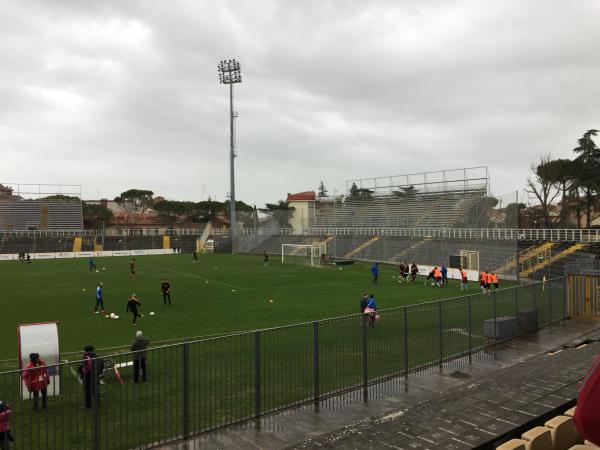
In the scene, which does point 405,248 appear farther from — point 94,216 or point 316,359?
point 94,216

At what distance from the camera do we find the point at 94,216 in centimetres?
9775

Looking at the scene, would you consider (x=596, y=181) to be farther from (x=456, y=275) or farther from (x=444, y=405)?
(x=444, y=405)

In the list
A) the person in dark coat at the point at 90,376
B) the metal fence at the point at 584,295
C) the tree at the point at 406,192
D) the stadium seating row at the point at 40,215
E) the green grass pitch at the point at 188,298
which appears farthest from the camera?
the stadium seating row at the point at 40,215

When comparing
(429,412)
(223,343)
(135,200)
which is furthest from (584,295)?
(135,200)

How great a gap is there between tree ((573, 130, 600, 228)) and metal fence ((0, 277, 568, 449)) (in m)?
43.7

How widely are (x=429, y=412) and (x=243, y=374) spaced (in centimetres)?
420

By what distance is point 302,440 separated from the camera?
732 centimetres

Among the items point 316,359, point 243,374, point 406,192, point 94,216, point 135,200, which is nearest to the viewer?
point 316,359

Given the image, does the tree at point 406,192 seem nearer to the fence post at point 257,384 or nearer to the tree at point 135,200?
the fence post at point 257,384

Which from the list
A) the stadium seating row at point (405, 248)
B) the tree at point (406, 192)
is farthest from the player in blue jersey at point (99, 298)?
the tree at point (406, 192)

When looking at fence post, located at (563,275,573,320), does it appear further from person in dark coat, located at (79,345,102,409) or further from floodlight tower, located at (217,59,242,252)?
floodlight tower, located at (217,59,242,252)

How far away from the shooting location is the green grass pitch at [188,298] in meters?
16.6

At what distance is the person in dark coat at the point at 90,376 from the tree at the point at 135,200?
378ft

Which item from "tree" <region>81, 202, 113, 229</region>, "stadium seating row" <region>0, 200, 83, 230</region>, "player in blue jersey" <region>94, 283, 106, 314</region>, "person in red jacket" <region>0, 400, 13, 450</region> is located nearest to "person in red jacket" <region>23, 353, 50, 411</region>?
"person in red jacket" <region>0, 400, 13, 450</region>
